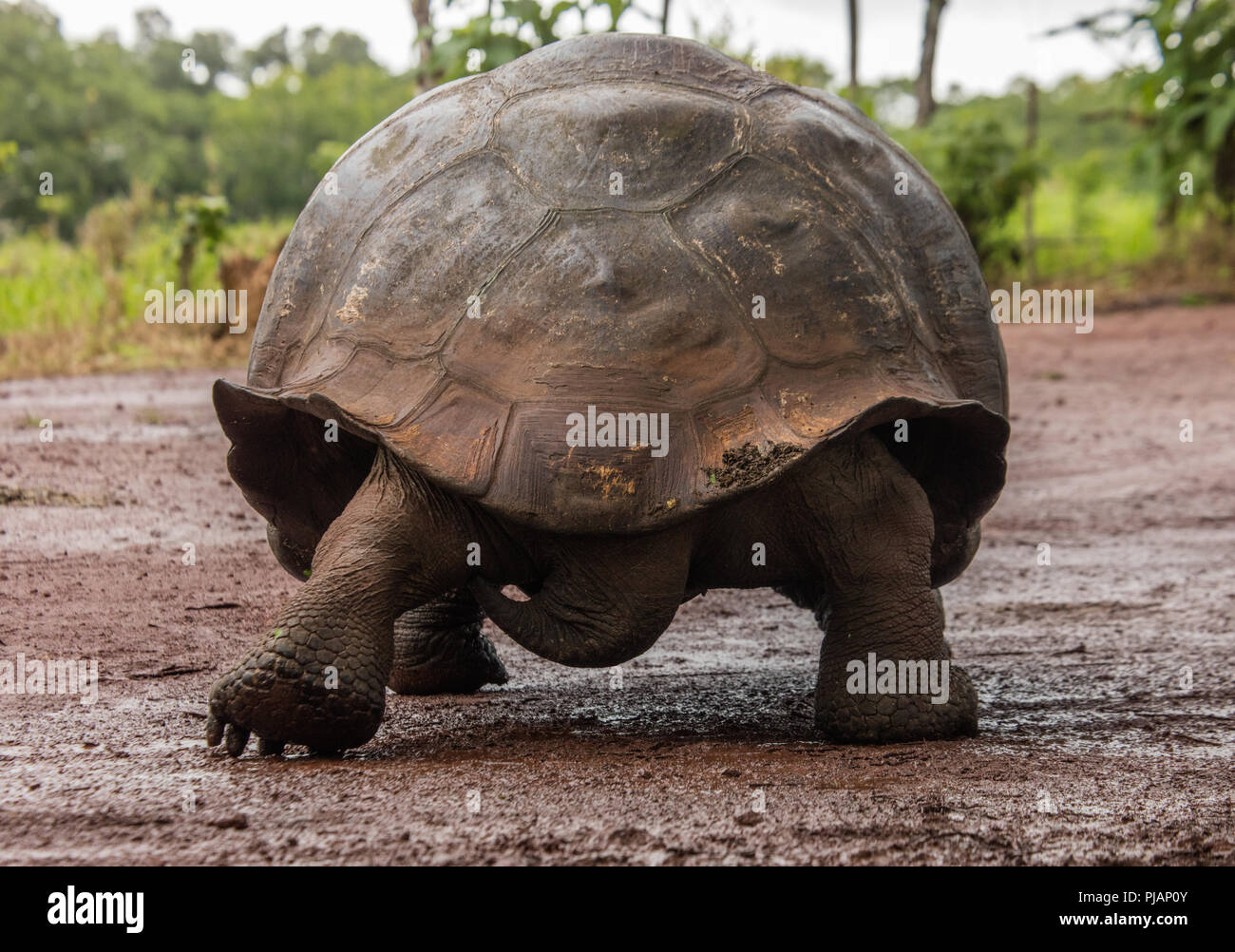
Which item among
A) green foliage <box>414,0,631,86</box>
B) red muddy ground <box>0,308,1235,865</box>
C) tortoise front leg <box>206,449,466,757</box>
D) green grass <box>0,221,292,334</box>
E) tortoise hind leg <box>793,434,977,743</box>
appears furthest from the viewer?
green grass <box>0,221,292,334</box>

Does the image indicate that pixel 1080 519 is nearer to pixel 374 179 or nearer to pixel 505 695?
pixel 505 695

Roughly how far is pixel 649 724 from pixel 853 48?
16318 mm

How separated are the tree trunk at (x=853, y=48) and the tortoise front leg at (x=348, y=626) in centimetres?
1526

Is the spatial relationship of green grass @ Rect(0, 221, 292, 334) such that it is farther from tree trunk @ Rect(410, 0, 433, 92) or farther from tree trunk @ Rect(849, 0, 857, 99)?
tree trunk @ Rect(849, 0, 857, 99)

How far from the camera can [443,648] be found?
3969 millimetres

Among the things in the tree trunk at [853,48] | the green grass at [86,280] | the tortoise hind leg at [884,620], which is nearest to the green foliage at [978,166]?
the tree trunk at [853,48]

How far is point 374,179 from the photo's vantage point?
3.38 metres

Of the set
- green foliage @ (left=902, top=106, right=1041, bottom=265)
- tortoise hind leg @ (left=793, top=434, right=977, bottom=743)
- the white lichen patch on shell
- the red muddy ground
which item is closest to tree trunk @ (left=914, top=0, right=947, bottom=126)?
green foliage @ (left=902, top=106, right=1041, bottom=265)

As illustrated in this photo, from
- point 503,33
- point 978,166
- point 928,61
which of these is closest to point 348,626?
point 503,33

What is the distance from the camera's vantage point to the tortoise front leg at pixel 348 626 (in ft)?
9.46

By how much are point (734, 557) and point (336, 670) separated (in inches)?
37.7

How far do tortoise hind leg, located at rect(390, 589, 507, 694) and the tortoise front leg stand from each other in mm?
806

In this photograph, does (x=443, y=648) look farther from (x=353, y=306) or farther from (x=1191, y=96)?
(x=1191, y=96)

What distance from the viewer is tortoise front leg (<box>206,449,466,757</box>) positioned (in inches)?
114
